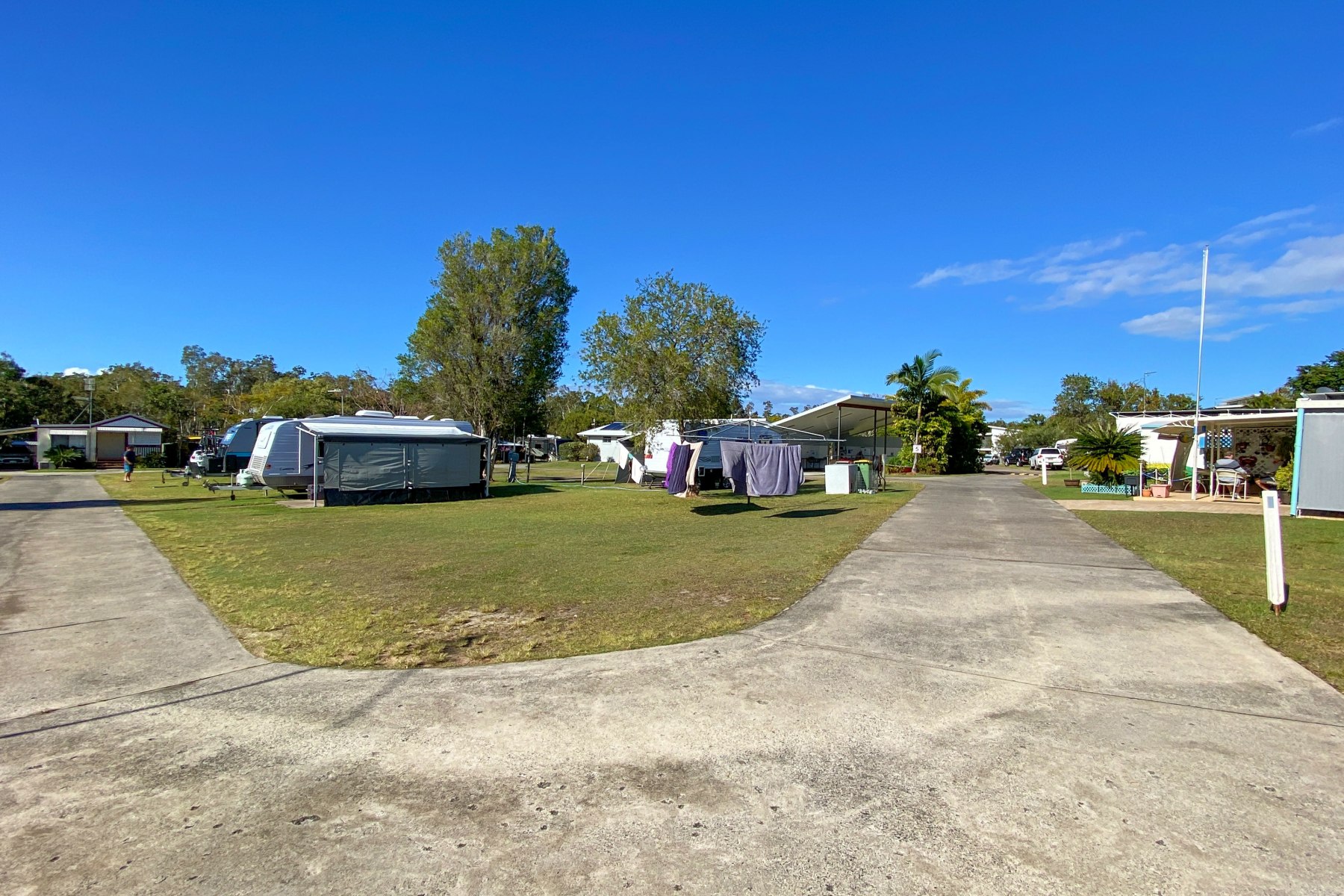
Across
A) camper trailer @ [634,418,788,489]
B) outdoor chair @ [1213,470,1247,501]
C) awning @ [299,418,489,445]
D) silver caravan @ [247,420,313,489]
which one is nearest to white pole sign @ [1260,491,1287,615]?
outdoor chair @ [1213,470,1247,501]

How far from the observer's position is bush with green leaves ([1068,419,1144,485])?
24625mm

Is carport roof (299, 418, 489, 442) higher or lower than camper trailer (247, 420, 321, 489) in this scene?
higher

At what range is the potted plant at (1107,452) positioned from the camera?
24625 millimetres

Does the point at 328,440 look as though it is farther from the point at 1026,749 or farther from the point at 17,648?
the point at 1026,749

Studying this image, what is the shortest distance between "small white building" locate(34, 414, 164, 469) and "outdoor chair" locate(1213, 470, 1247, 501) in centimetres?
5382

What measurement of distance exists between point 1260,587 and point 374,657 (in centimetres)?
902

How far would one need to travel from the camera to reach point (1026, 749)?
144 inches

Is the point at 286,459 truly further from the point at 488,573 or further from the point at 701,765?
the point at 701,765

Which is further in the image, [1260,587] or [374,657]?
[1260,587]

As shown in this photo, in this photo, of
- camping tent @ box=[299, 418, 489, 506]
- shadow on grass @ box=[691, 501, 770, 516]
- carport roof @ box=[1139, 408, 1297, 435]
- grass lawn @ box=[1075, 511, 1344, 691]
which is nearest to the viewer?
grass lawn @ box=[1075, 511, 1344, 691]

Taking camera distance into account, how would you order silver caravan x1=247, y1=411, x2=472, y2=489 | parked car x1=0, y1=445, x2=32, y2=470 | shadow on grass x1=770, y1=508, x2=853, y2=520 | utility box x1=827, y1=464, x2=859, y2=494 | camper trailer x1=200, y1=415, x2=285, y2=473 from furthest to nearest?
parked car x1=0, y1=445, x2=32, y2=470
camper trailer x1=200, y1=415, x2=285, y2=473
utility box x1=827, y1=464, x2=859, y2=494
silver caravan x1=247, y1=411, x2=472, y2=489
shadow on grass x1=770, y1=508, x2=853, y2=520

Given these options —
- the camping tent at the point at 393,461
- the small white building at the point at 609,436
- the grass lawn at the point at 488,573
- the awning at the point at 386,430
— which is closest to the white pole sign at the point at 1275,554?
the grass lawn at the point at 488,573

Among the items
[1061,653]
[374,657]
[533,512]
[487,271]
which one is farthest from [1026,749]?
[487,271]

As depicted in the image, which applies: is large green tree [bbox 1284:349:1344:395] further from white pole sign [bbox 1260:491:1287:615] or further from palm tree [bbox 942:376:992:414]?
white pole sign [bbox 1260:491:1287:615]
